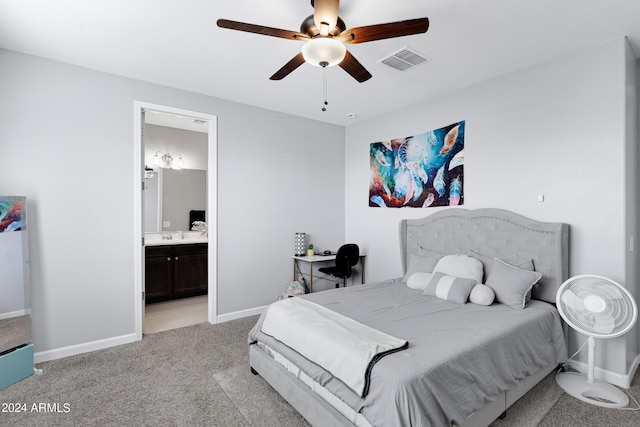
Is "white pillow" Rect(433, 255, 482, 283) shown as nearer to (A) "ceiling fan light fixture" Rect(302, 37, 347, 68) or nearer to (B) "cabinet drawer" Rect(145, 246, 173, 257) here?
(A) "ceiling fan light fixture" Rect(302, 37, 347, 68)

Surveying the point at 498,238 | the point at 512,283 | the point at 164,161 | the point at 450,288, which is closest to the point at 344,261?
the point at 450,288

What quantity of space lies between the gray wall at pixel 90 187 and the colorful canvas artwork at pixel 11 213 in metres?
0.19

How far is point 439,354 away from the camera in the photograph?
1792mm

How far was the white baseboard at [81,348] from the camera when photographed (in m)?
2.88

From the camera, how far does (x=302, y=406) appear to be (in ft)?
6.59

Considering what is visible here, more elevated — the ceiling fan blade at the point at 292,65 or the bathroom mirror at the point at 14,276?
the ceiling fan blade at the point at 292,65

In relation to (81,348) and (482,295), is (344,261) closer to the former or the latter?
(482,295)

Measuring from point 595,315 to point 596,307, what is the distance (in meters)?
0.06

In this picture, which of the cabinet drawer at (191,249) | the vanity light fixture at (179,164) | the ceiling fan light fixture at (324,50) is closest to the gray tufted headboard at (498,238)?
the ceiling fan light fixture at (324,50)

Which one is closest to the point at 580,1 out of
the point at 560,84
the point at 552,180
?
the point at 560,84

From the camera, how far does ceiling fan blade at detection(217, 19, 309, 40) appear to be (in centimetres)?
184

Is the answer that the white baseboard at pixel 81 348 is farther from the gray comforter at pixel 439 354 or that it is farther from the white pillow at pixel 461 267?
the white pillow at pixel 461 267

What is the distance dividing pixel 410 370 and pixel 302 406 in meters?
0.80

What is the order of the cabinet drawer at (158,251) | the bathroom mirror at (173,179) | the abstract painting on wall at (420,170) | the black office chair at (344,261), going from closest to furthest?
the abstract painting on wall at (420,170)
the black office chair at (344,261)
the cabinet drawer at (158,251)
the bathroom mirror at (173,179)
